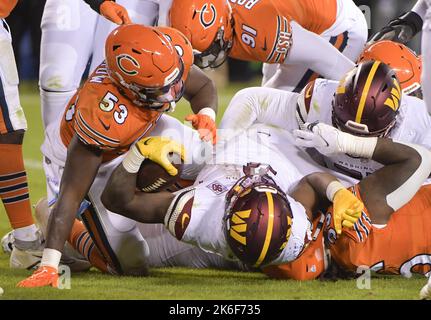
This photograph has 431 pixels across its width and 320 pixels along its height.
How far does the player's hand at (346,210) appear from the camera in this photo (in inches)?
166

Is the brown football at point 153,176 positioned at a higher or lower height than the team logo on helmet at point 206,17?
lower

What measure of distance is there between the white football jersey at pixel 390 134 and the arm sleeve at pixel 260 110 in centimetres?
20

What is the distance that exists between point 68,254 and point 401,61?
1.93m

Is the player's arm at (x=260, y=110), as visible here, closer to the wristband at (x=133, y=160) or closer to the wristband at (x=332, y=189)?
the wristband at (x=332, y=189)

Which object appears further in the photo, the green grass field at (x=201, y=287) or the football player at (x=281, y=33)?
the football player at (x=281, y=33)

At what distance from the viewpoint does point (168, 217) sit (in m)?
4.28

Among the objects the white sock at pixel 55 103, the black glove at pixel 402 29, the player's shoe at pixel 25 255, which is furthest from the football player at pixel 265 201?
the black glove at pixel 402 29

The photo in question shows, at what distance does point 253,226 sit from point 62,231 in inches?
31.8

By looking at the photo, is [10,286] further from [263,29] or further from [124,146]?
[263,29]

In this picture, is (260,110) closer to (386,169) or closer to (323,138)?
(323,138)

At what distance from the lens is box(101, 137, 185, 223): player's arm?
4.27m

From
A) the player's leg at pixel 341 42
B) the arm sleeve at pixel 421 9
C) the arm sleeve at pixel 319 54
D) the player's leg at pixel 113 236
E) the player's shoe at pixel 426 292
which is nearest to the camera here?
the player's shoe at pixel 426 292

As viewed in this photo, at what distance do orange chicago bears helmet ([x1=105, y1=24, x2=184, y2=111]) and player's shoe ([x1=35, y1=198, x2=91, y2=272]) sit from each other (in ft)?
2.62

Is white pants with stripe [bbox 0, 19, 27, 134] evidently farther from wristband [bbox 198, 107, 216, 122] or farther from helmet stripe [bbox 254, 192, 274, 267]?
helmet stripe [bbox 254, 192, 274, 267]
